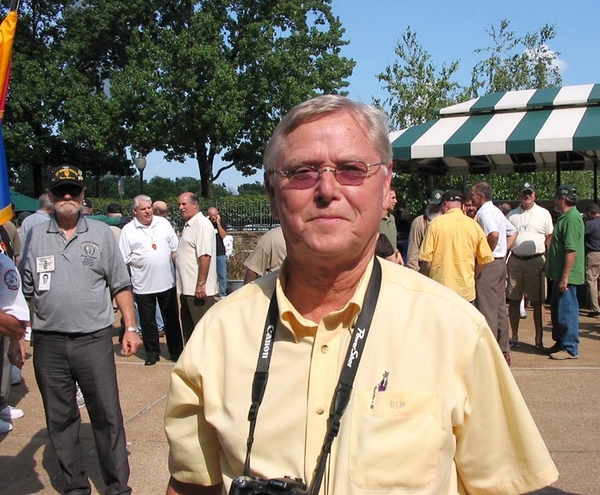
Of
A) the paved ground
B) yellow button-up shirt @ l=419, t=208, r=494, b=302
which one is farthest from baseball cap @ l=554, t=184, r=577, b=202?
the paved ground

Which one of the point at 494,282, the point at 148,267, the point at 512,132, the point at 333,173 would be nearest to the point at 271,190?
the point at 333,173

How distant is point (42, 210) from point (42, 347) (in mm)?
4953

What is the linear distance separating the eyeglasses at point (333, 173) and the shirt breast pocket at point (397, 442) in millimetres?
578

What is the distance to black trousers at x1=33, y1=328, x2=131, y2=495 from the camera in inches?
175

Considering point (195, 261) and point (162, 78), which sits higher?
point (162, 78)

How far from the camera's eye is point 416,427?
5.52 ft

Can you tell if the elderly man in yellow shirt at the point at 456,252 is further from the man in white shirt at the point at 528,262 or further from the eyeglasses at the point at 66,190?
the eyeglasses at the point at 66,190

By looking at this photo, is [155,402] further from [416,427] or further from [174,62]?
[174,62]

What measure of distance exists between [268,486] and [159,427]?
181 inches

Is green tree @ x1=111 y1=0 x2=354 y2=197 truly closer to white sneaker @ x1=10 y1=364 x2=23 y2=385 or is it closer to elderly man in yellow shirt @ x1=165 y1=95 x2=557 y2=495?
white sneaker @ x1=10 y1=364 x2=23 y2=385

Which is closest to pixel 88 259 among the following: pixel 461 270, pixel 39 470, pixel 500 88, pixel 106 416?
pixel 106 416

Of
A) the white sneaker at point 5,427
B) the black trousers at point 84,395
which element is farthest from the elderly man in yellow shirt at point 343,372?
the white sneaker at point 5,427

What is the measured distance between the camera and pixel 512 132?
470 inches

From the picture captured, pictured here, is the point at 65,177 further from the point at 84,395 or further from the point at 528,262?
the point at 528,262
